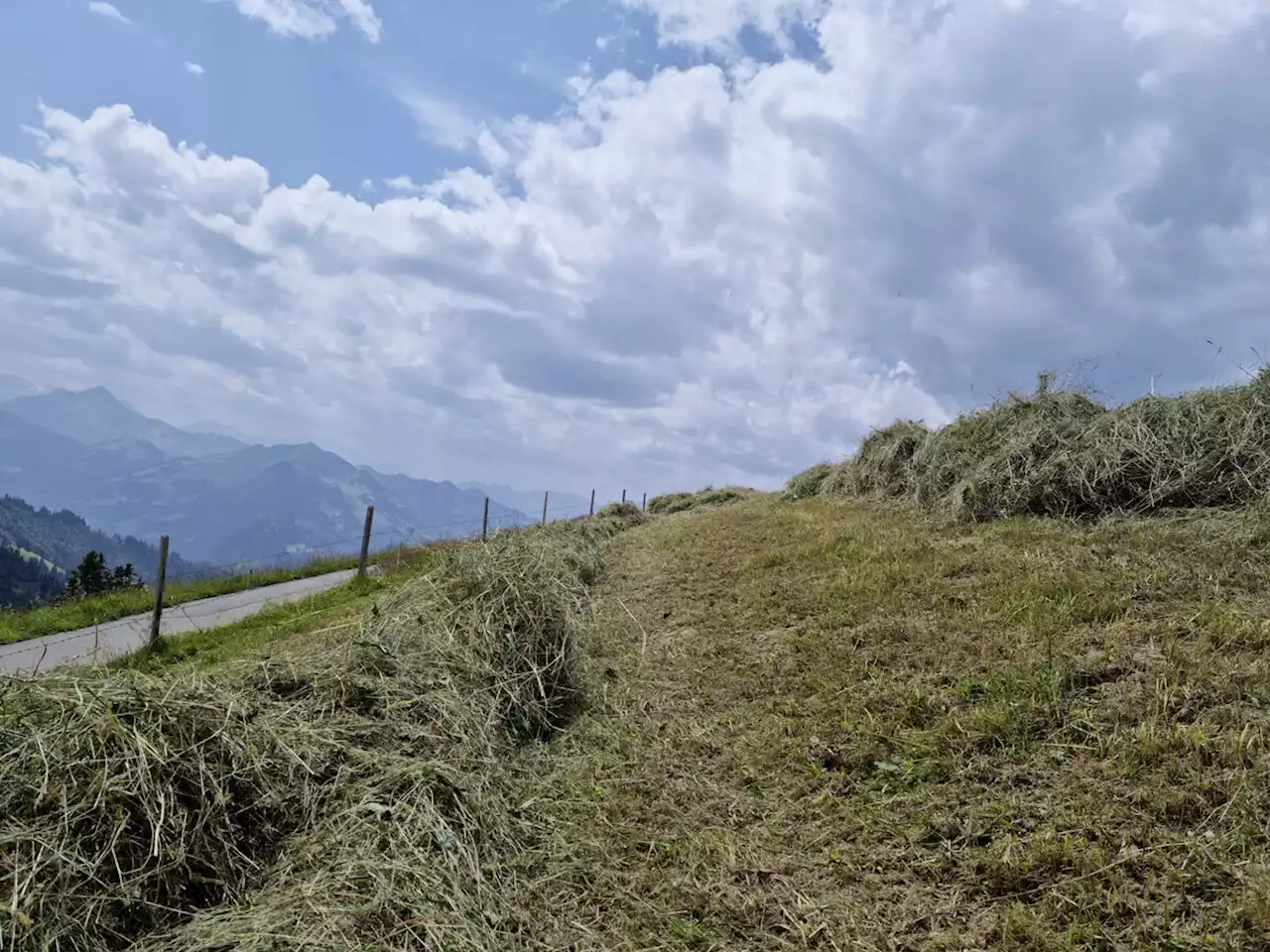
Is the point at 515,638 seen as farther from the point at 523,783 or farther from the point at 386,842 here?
the point at 386,842

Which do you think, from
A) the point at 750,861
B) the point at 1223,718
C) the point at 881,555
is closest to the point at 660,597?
the point at 881,555

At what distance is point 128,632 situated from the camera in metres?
12.4

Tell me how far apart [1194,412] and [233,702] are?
35.1 ft

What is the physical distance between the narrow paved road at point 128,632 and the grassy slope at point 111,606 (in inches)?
15.6

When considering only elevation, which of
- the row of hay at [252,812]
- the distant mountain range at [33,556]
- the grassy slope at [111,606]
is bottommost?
the distant mountain range at [33,556]

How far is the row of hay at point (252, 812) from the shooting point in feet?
9.71

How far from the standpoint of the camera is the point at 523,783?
4754 mm

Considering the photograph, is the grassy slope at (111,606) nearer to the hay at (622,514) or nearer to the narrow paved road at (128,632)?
the narrow paved road at (128,632)

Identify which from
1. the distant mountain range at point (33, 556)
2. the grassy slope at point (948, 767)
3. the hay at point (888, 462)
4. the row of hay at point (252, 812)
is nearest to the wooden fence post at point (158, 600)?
the row of hay at point (252, 812)

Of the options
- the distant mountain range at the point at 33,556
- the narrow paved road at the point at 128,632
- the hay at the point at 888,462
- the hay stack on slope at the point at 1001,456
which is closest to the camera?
the hay stack on slope at the point at 1001,456

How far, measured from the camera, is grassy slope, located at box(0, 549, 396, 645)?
12.9 m

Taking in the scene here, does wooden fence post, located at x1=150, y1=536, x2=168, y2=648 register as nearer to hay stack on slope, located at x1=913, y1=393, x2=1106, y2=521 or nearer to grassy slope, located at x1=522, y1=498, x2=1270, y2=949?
grassy slope, located at x1=522, y1=498, x2=1270, y2=949

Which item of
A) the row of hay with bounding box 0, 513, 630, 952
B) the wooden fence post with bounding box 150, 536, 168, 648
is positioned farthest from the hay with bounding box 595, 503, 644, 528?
the row of hay with bounding box 0, 513, 630, 952

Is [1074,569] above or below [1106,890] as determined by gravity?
above
